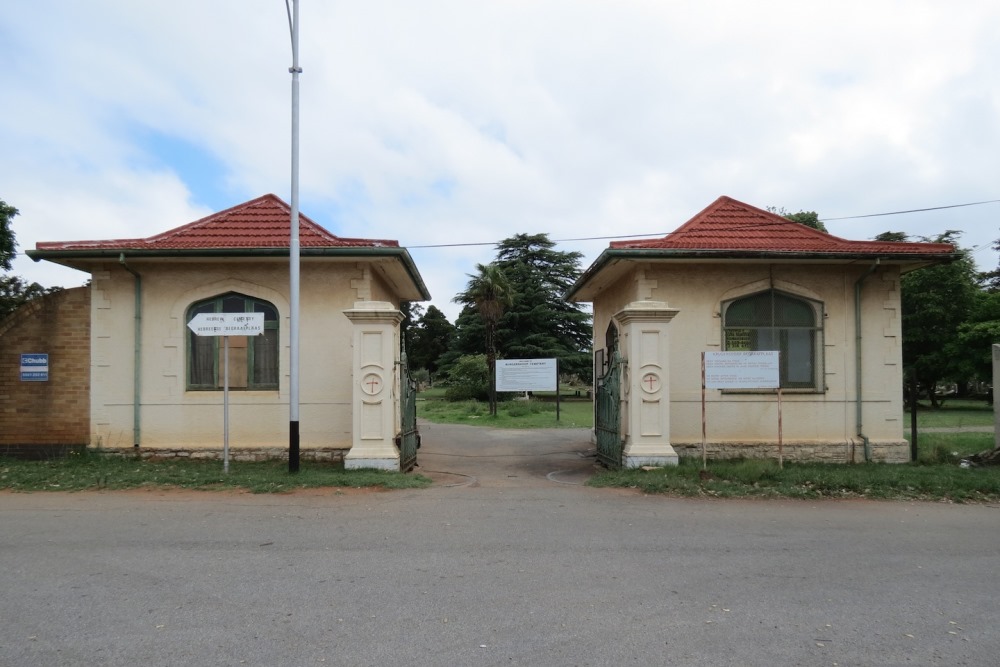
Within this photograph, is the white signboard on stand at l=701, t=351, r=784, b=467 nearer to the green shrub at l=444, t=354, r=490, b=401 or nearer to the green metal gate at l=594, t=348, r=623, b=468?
the green metal gate at l=594, t=348, r=623, b=468

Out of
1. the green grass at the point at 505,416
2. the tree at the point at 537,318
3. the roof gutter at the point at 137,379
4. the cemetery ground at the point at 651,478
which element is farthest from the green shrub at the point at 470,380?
the roof gutter at the point at 137,379

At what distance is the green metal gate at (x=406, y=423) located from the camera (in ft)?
37.5

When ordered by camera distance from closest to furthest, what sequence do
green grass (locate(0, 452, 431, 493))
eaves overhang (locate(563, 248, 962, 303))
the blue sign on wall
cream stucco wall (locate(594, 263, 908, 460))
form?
green grass (locate(0, 452, 431, 493)) < eaves overhang (locate(563, 248, 962, 303)) < the blue sign on wall < cream stucco wall (locate(594, 263, 908, 460))

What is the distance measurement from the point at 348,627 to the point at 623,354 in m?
7.84

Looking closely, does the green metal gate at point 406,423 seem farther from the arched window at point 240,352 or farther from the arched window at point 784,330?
the arched window at point 784,330

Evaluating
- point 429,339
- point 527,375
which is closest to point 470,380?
point 527,375

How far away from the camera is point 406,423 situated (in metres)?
12.0

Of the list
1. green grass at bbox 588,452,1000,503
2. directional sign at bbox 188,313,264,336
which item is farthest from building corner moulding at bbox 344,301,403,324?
green grass at bbox 588,452,1000,503

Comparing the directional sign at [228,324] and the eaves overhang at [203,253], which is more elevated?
the eaves overhang at [203,253]

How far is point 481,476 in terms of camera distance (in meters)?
11.5

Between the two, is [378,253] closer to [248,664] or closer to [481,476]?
[481,476]

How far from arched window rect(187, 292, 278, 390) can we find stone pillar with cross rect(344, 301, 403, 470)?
2.21 meters

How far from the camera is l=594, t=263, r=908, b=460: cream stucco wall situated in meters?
12.2

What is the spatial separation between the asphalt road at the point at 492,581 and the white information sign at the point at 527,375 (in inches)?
443
